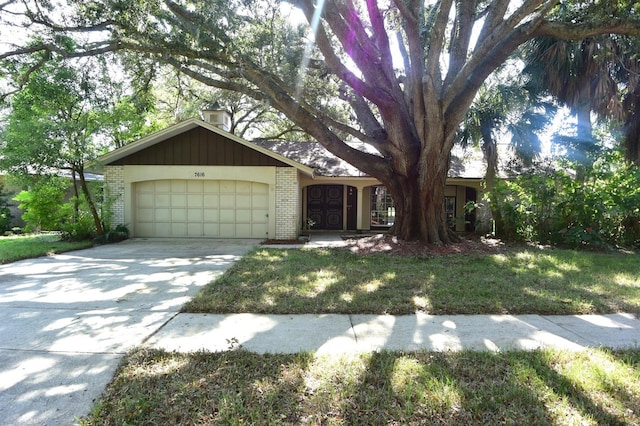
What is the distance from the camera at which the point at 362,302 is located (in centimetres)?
500

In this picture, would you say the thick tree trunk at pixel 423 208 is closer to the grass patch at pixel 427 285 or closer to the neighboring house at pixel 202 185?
the grass patch at pixel 427 285

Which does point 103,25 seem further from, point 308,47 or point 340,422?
point 340,422

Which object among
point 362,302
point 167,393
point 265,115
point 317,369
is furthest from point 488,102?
point 265,115

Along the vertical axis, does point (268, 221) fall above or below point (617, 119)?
below

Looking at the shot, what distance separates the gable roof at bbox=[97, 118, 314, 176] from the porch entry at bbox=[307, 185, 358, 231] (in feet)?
12.5

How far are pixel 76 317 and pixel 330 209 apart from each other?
42.4ft

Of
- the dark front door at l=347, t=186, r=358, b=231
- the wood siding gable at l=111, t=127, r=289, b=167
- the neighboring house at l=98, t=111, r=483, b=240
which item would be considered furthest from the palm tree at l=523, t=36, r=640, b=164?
the wood siding gable at l=111, t=127, r=289, b=167

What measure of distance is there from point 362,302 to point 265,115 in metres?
22.2

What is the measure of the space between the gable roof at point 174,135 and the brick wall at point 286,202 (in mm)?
389

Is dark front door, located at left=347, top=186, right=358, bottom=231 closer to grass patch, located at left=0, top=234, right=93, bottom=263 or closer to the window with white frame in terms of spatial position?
the window with white frame

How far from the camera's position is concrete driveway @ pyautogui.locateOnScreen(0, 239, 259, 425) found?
2.80 meters

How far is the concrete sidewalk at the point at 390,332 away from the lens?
12.0 feet

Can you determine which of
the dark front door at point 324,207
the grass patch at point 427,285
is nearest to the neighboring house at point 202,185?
the dark front door at point 324,207

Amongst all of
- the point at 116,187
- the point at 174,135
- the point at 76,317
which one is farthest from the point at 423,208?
the point at 116,187
